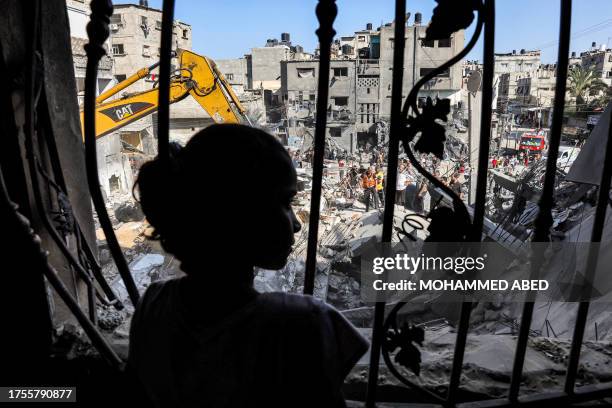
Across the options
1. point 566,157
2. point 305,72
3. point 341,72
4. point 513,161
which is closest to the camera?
point 566,157

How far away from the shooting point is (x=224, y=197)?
0.80 metres

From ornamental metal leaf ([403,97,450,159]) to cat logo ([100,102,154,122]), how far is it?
9.97m

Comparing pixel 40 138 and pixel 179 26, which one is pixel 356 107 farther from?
pixel 40 138

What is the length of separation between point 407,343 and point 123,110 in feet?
33.5

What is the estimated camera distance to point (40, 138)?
58.3 inches

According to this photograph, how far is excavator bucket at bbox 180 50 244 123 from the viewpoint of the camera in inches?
367

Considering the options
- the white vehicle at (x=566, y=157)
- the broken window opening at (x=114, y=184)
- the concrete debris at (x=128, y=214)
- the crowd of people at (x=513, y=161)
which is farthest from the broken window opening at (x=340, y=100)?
the concrete debris at (x=128, y=214)

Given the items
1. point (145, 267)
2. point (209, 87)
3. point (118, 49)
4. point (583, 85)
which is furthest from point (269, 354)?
point (583, 85)

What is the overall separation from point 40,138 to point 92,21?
67 cm

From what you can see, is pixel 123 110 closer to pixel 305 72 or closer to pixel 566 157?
pixel 566 157

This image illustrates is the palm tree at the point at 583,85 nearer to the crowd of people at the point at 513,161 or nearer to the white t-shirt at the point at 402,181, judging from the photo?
the crowd of people at the point at 513,161

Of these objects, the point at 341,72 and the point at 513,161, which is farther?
the point at 341,72

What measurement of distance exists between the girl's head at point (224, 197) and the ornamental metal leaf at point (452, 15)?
431 mm

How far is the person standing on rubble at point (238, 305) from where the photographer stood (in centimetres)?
82
